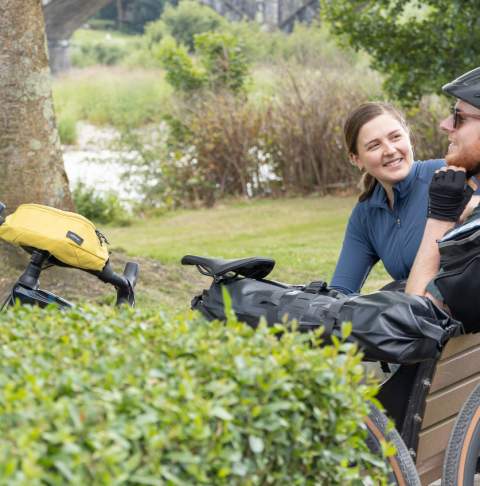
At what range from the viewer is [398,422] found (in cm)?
326

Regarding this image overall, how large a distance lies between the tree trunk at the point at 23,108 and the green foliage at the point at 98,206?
25.7 ft

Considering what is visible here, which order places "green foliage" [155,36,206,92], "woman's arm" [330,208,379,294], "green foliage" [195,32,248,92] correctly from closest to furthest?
"woman's arm" [330,208,379,294], "green foliage" [195,32,248,92], "green foliage" [155,36,206,92]

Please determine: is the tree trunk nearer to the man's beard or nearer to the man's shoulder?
the man's beard

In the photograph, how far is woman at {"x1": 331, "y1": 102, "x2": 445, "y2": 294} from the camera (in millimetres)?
3883

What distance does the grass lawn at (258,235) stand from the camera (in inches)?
394

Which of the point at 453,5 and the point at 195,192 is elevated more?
the point at 453,5

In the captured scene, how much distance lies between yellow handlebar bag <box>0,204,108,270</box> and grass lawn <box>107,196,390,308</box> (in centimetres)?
432

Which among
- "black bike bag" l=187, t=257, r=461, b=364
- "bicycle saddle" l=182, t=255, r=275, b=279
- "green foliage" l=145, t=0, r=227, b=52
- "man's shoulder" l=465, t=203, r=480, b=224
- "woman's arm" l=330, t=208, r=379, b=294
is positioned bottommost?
"green foliage" l=145, t=0, r=227, b=52

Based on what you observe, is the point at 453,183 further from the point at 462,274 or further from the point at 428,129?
the point at 428,129

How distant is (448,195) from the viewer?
3.41 meters

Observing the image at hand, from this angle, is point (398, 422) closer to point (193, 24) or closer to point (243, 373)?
point (243, 373)

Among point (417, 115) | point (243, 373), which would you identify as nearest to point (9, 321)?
point (243, 373)

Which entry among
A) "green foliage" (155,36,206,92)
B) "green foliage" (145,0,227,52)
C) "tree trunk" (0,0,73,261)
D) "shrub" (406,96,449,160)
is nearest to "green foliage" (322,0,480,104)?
"shrub" (406,96,449,160)

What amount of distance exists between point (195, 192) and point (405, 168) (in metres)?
12.5
